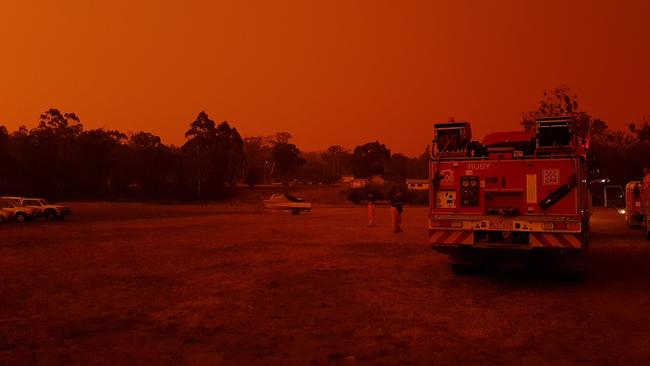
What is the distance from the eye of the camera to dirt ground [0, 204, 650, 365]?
6062 millimetres

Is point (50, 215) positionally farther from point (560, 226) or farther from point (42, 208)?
point (560, 226)

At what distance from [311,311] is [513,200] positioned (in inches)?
175

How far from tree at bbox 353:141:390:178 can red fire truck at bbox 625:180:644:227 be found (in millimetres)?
99419

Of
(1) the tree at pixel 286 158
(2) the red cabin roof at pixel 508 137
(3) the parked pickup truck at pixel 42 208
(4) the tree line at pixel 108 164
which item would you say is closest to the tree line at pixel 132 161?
(4) the tree line at pixel 108 164

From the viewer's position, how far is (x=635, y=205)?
23.9 m

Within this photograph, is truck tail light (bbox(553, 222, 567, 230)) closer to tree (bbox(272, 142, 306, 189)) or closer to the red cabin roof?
the red cabin roof

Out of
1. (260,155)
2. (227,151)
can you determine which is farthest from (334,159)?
(227,151)

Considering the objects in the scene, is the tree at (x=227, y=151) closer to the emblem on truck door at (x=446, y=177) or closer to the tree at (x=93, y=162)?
the tree at (x=93, y=162)

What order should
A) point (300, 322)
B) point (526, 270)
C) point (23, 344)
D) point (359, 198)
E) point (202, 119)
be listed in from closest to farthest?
point (23, 344), point (300, 322), point (526, 270), point (359, 198), point (202, 119)

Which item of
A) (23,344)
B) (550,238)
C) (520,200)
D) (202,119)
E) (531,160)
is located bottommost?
(23,344)

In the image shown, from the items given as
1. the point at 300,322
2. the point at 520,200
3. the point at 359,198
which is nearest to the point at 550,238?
the point at 520,200

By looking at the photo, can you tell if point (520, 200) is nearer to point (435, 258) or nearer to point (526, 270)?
point (526, 270)

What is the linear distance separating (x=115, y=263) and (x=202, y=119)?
81088 mm

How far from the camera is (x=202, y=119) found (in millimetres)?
92312
